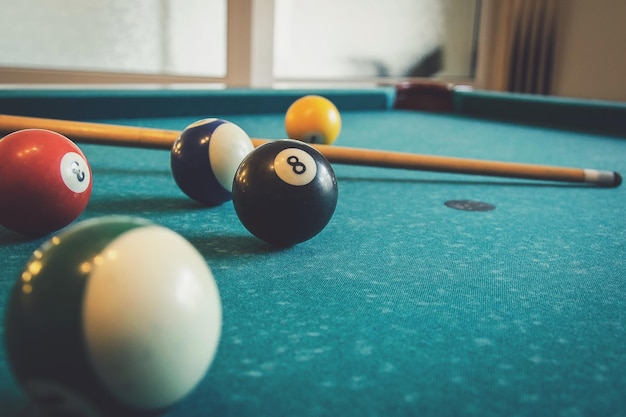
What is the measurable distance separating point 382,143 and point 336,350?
226cm

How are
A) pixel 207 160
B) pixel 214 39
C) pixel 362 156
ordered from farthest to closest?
Answer: 1. pixel 214 39
2. pixel 362 156
3. pixel 207 160

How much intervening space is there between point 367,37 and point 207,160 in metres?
6.20

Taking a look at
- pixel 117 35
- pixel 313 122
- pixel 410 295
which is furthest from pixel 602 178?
pixel 117 35

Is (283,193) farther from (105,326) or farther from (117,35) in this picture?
(117,35)

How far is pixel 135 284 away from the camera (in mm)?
710

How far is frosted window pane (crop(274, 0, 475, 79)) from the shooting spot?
700 centimetres

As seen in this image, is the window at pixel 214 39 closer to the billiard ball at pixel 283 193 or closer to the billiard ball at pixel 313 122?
the billiard ball at pixel 313 122

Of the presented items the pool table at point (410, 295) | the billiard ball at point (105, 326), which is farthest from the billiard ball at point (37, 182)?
the billiard ball at point (105, 326)

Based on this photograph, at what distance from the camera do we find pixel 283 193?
1396mm

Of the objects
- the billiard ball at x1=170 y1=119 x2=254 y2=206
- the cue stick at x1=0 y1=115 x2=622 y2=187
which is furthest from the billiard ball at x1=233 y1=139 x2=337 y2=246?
the cue stick at x1=0 y1=115 x2=622 y2=187

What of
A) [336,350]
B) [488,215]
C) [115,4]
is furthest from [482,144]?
[115,4]

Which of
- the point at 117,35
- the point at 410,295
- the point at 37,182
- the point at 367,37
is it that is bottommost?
the point at 410,295

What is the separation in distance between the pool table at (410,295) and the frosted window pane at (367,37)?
451cm

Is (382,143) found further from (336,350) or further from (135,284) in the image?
(135,284)
